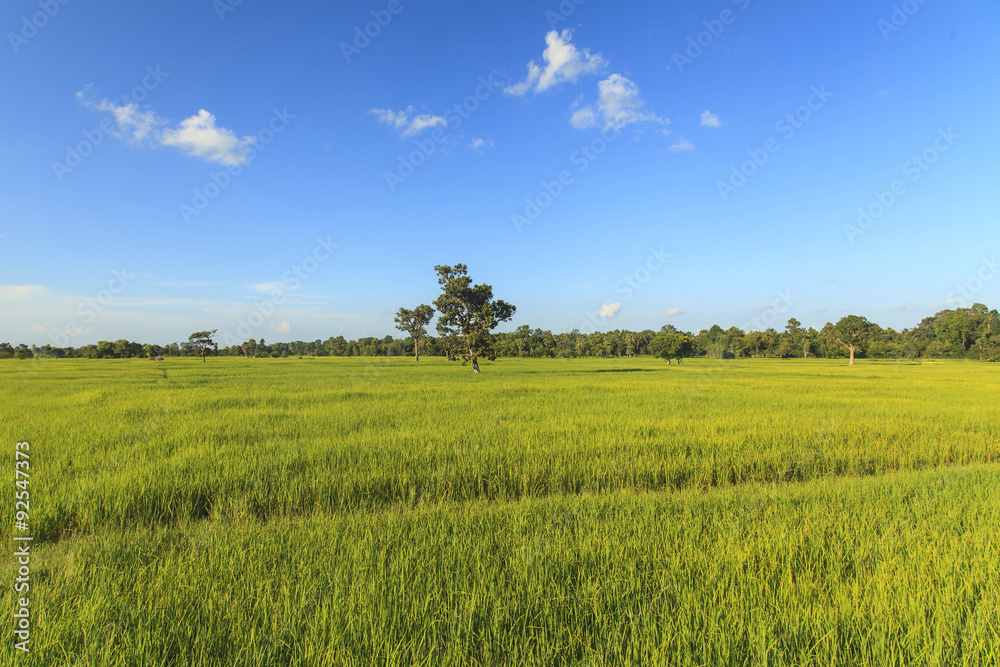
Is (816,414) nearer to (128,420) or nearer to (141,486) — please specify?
(141,486)

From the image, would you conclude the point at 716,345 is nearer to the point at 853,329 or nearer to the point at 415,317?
the point at 853,329

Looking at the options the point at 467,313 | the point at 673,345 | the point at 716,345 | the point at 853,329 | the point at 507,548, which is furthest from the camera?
the point at 716,345

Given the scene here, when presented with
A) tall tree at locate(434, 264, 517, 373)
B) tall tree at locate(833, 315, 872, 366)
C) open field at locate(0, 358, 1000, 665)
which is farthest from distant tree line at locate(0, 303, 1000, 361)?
open field at locate(0, 358, 1000, 665)

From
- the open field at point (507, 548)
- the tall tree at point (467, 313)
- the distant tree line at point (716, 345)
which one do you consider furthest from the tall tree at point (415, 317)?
the open field at point (507, 548)

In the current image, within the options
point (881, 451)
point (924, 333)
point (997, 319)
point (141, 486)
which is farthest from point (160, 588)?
point (924, 333)

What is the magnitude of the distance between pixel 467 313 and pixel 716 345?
8679cm

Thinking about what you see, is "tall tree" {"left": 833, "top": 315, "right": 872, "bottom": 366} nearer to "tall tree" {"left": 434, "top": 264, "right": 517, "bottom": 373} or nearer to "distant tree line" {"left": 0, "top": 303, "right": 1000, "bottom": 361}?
"distant tree line" {"left": 0, "top": 303, "right": 1000, "bottom": 361}

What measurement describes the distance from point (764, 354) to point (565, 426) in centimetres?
12084

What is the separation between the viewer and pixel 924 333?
102 m

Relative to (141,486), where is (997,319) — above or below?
above

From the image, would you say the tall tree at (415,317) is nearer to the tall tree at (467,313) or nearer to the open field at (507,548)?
the tall tree at (467,313)

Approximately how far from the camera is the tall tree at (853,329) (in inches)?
2076

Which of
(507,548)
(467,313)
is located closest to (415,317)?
(467,313)

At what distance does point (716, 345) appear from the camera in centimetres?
9400
